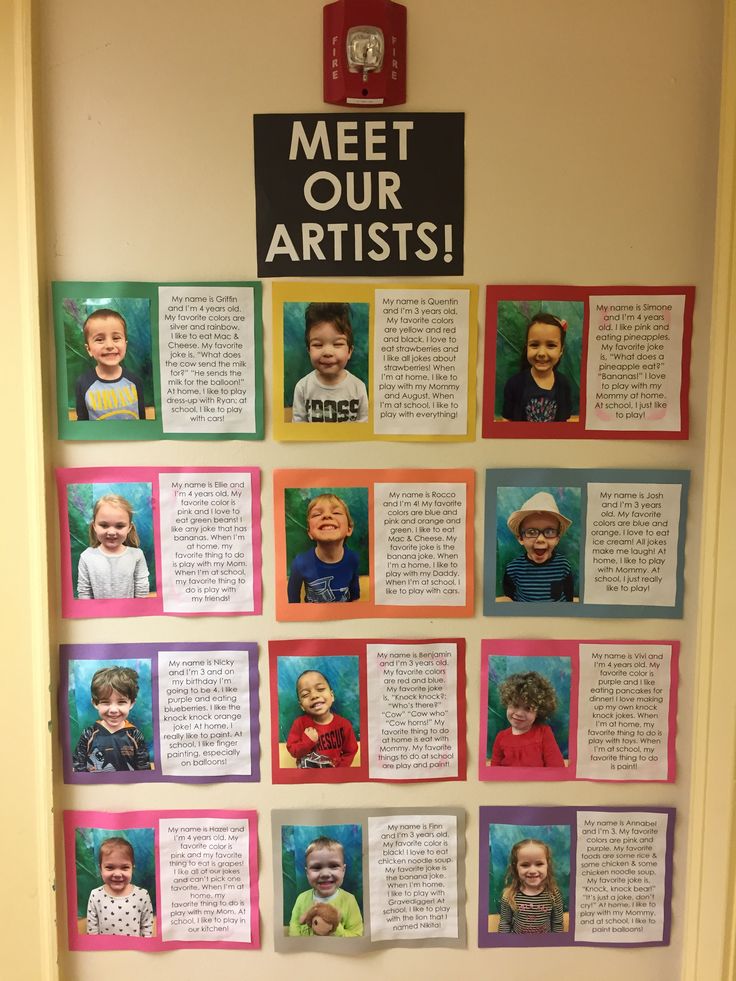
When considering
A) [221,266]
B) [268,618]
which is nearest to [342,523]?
[268,618]

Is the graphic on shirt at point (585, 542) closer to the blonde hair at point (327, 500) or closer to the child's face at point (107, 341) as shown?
the blonde hair at point (327, 500)

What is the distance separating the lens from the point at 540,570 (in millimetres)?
1153

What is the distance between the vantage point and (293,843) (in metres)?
1.17

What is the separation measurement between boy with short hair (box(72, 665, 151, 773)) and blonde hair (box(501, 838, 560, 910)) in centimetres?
61

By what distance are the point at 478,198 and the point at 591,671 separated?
2.51 ft

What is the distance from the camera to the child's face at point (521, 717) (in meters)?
1.17

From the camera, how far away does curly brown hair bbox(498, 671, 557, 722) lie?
1161 mm

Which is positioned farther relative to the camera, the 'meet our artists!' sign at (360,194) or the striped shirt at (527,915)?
the striped shirt at (527,915)

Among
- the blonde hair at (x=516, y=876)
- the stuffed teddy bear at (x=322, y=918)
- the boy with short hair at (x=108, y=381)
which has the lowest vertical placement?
the stuffed teddy bear at (x=322, y=918)

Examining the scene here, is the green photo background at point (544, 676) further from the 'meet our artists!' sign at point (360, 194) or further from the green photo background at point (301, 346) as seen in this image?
the 'meet our artists!' sign at point (360, 194)

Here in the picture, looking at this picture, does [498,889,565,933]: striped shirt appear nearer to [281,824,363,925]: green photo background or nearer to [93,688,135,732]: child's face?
[281,824,363,925]: green photo background

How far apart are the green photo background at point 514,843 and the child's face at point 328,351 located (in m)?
0.78

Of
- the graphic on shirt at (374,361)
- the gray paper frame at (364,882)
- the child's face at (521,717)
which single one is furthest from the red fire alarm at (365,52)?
the gray paper frame at (364,882)

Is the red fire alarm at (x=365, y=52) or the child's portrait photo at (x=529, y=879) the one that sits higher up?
the red fire alarm at (x=365, y=52)
